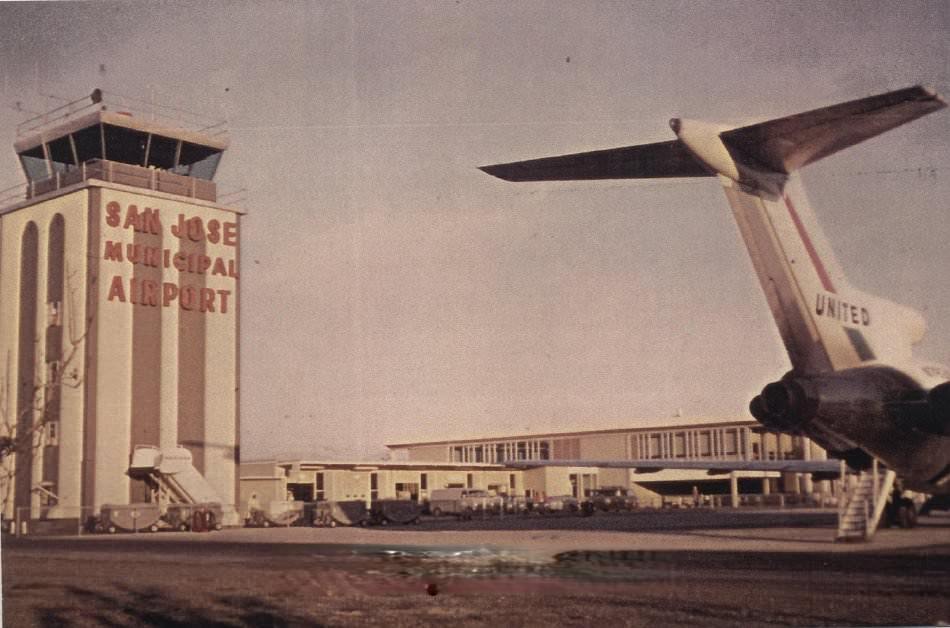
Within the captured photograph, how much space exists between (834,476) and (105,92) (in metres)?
9.24

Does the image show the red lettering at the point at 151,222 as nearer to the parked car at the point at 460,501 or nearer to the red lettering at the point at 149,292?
the red lettering at the point at 149,292

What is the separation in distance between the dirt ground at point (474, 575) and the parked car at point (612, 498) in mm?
229

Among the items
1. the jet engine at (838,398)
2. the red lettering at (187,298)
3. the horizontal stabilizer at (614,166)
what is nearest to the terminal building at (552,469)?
the jet engine at (838,398)

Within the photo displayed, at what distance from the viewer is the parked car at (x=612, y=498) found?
12805 millimetres

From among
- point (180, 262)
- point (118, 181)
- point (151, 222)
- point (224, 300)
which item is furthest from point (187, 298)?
point (118, 181)

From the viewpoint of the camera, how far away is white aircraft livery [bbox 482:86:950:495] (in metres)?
13.0

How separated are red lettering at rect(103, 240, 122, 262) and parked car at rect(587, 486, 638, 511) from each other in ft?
19.8

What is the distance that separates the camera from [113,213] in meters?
13.8

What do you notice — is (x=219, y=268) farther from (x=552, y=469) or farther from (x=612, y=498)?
(x=612, y=498)

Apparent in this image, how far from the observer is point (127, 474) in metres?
13.8

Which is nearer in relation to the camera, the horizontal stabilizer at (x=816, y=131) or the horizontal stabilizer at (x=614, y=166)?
the horizontal stabilizer at (x=816, y=131)

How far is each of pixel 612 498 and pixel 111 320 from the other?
5.97 meters

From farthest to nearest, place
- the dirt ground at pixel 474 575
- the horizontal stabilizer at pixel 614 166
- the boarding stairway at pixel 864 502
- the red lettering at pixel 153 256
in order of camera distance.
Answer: the red lettering at pixel 153 256, the horizontal stabilizer at pixel 614 166, the boarding stairway at pixel 864 502, the dirt ground at pixel 474 575

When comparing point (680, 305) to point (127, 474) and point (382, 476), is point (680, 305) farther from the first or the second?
point (127, 474)
